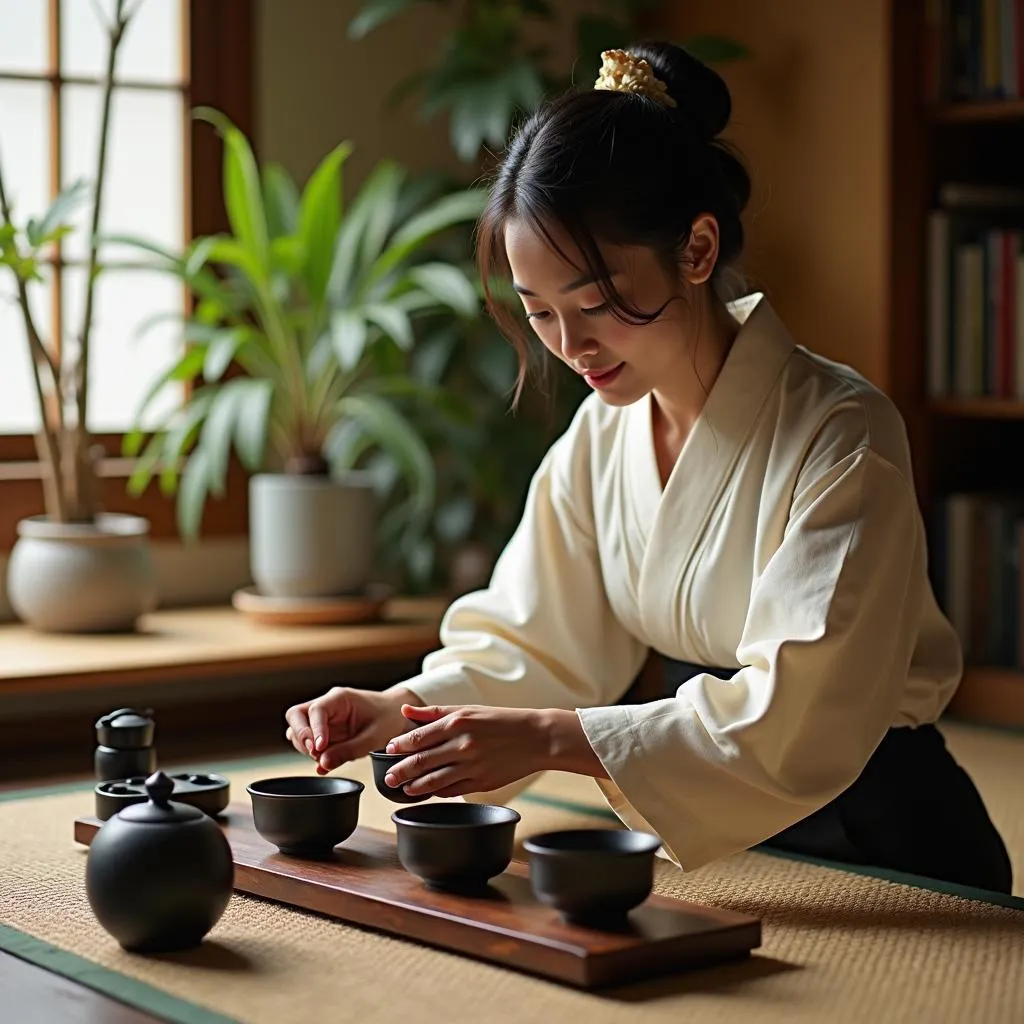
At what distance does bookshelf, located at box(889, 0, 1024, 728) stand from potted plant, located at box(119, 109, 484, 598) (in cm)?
94

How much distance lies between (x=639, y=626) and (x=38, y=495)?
1.63 meters

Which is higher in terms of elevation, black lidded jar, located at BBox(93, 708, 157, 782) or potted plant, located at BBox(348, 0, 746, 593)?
potted plant, located at BBox(348, 0, 746, 593)

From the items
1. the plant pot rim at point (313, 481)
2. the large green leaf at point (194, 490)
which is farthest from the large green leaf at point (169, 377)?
the plant pot rim at point (313, 481)

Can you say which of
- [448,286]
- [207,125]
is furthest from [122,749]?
[207,125]

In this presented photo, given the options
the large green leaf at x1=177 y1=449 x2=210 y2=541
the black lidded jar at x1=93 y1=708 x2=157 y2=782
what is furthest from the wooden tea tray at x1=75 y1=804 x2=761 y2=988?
the large green leaf at x1=177 y1=449 x2=210 y2=541

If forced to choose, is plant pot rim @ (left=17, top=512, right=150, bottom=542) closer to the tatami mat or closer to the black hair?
→ the tatami mat

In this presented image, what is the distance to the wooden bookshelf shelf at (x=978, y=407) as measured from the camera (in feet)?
11.8

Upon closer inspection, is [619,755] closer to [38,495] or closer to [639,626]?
[639,626]

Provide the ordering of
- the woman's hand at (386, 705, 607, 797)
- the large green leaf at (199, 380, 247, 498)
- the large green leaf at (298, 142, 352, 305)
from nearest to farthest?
the woman's hand at (386, 705, 607, 797) < the large green leaf at (199, 380, 247, 498) < the large green leaf at (298, 142, 352, 305)

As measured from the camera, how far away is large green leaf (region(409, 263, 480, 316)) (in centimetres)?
320

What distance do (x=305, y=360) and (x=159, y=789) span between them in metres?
2.02

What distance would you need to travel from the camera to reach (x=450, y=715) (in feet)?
5.71

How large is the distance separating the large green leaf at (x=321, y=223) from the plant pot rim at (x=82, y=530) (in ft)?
1.87

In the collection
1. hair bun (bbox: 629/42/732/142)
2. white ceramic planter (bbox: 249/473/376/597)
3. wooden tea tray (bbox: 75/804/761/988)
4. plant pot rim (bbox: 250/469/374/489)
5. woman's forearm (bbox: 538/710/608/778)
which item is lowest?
wooden tea tray (bbox: 75/804/761/988)
